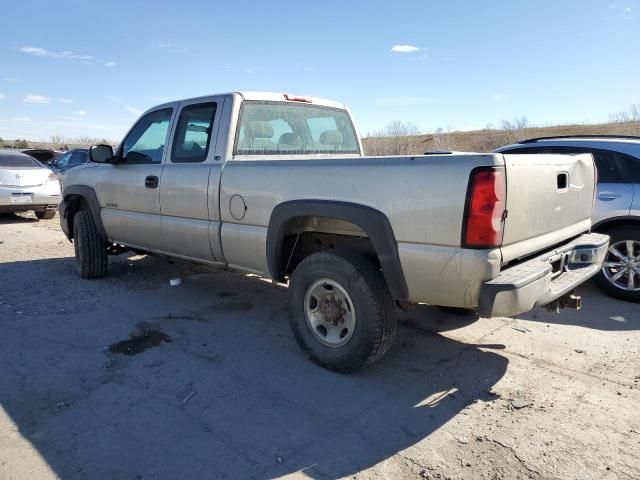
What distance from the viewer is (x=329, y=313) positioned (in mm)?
3586

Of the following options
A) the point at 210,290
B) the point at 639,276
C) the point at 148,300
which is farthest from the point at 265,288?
the point at 639,276

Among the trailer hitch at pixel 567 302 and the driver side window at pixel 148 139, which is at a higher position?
the driver side window at pixel 148 139

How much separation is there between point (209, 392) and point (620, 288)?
173 inches

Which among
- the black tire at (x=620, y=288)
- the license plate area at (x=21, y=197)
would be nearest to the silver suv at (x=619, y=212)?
the black tire at (x=620, y=288)

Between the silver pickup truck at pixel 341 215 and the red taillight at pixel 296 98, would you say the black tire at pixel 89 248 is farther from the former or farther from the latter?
the red taillight at pixel 296 98

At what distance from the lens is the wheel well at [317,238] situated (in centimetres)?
357

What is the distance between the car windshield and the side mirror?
6.80 meters

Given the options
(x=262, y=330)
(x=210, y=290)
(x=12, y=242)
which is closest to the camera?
(x=262, y=330)

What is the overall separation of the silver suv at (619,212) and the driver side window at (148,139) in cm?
467

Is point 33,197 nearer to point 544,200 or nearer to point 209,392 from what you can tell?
point 209,392

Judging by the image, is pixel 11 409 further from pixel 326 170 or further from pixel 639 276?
pixel 639 276

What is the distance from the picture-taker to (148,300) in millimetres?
5199

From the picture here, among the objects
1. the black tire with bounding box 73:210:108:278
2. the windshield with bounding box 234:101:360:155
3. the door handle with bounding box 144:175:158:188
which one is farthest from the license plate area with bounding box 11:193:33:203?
the windshield with bounding box 234:101:360:155

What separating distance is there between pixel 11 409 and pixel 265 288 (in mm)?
2977
